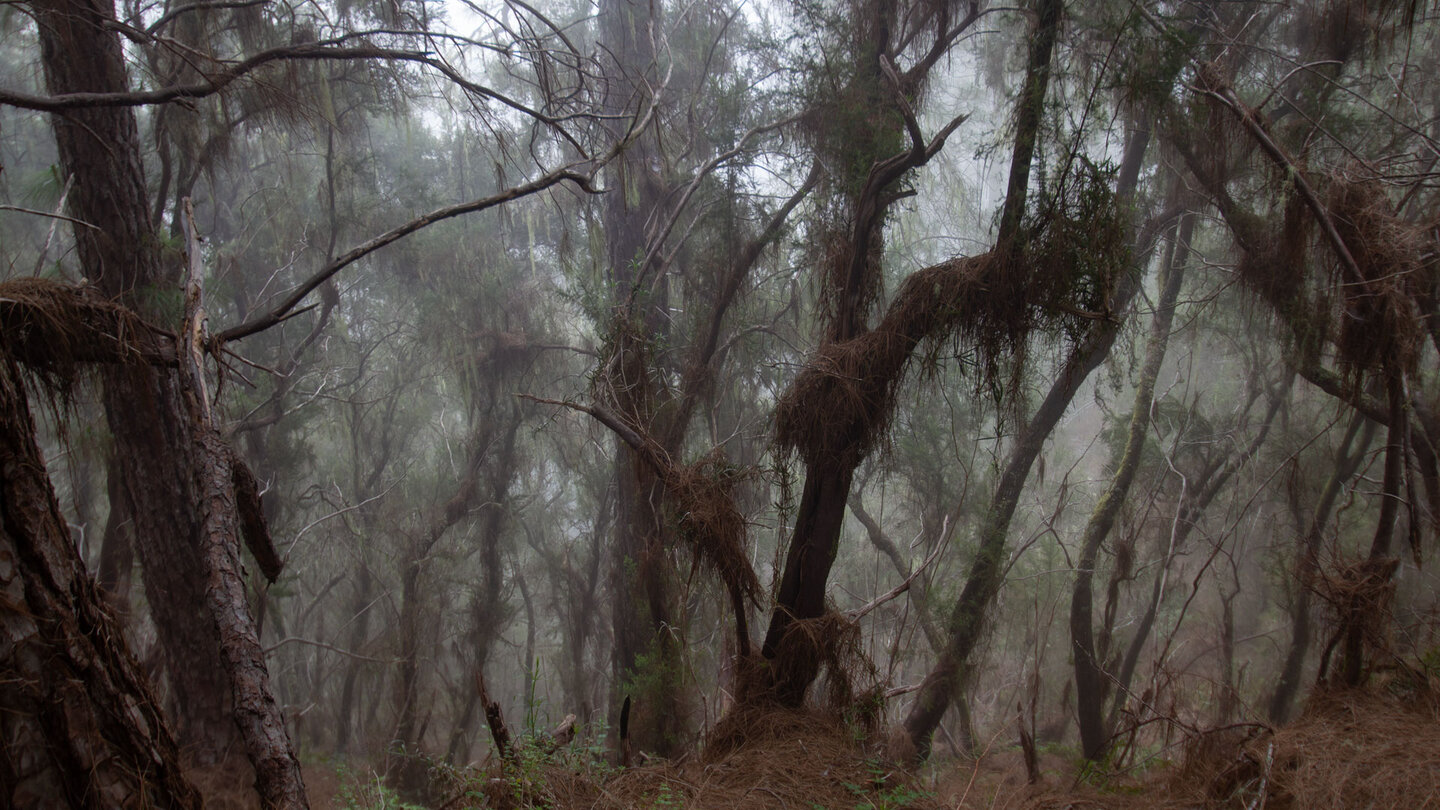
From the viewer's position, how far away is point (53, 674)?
192 centimetres

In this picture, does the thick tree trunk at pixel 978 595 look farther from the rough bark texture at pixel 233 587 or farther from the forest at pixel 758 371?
the rough bark texture at pixel 233 587

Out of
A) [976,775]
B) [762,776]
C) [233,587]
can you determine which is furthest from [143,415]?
[976,775]

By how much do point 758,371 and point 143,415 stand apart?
6577mm

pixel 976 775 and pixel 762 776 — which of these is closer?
pixel 762 776

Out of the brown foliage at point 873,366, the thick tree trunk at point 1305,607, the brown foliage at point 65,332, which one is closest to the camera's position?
the brown foliage at point 65,332

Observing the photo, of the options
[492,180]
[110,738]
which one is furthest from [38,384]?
[492,180]

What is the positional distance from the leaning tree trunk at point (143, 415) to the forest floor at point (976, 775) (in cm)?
192

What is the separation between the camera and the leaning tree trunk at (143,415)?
4852mm

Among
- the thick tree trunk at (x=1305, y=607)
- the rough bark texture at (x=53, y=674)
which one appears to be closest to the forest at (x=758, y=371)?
the rough bark texture at (x=53, y=674)

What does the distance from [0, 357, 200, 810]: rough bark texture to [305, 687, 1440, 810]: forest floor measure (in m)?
1.10

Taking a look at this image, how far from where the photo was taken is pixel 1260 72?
8.32 m

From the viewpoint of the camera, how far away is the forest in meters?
2.86

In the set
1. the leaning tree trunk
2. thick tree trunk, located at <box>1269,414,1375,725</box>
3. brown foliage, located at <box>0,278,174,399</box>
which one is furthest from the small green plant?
thick tree trunk, located at <box>1269,414,1375,725</box>

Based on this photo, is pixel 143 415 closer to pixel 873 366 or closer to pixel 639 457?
pixel 639 457
